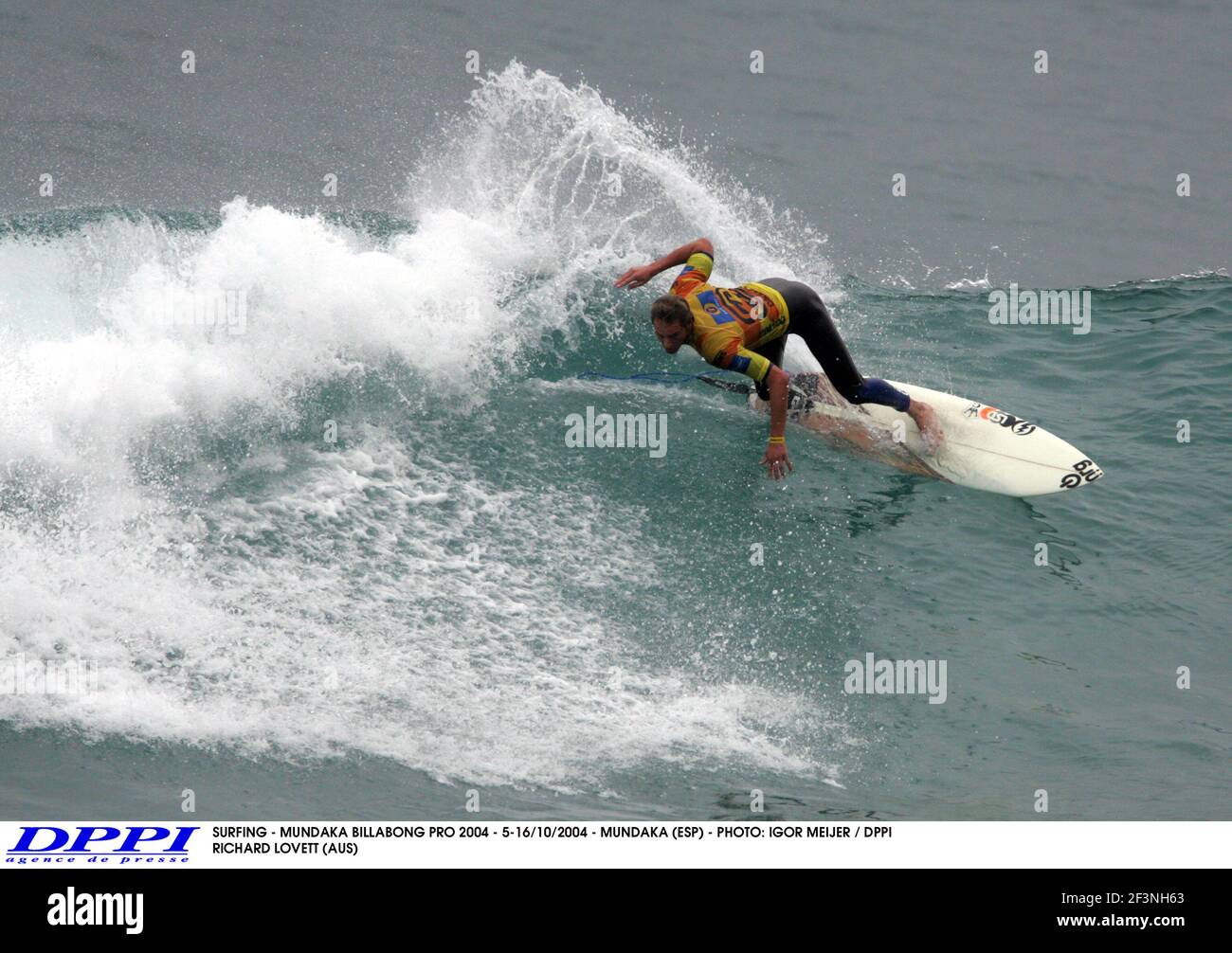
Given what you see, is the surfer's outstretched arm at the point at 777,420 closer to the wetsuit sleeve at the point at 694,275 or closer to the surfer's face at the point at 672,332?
the surfer's face at the point at 672,332

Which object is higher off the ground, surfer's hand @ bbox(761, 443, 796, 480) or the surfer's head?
the surfer's head

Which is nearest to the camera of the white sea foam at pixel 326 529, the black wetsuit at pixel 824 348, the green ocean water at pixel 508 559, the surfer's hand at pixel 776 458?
the green ocean water at pixel 508 559

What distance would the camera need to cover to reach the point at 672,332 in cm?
809

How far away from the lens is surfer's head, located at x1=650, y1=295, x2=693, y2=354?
8.04 meters

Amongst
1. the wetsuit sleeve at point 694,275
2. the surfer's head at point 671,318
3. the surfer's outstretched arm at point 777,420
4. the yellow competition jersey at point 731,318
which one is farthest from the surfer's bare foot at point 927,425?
the surfer's head at point 671,318

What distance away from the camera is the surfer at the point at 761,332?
27.0 feet

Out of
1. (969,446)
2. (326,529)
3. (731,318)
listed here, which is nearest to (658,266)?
(731,318)

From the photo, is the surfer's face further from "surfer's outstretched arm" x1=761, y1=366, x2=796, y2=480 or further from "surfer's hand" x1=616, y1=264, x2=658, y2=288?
"surfer's hand" x1=616, y1=264, x2=658, y2=288

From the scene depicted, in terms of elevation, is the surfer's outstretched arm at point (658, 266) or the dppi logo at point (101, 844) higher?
the surfer's outstretched arm at point (658, 266)

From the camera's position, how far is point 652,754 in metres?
6.34

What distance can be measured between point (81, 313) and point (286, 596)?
315cm

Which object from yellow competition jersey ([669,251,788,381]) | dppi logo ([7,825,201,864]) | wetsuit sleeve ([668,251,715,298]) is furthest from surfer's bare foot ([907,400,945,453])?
dppi logo ([7,825,201,864])

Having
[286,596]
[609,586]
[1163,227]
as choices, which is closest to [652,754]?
[609,586]

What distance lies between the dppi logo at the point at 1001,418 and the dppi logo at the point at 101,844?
674 centimetres
